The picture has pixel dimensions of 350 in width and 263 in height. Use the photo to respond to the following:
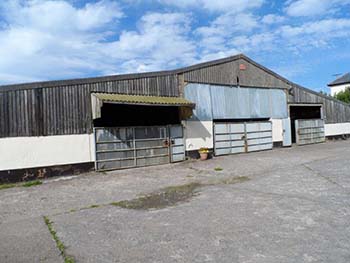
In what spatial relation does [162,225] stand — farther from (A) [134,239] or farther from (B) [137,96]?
(B) [137,96]

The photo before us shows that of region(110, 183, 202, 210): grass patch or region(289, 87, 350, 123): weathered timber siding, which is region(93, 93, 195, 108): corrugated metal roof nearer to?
region(110, 183, 202, 210): grass patch

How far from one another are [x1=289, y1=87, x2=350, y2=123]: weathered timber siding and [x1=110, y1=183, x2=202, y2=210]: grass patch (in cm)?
1417

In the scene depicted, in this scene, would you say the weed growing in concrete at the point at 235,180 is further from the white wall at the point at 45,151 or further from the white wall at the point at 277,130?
the white wall at the point at 277,130

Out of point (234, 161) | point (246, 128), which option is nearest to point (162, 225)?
point (234, 161)

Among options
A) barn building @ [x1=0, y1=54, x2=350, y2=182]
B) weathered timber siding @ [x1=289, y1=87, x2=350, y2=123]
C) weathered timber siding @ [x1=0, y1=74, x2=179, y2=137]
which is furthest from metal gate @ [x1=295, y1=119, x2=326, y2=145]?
weathered timber siding @ [x1=0, y1=74, x2=179, y2=137]

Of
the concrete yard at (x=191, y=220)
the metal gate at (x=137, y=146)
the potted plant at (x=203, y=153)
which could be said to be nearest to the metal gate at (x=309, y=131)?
the potted plant at (x=203, y=153)

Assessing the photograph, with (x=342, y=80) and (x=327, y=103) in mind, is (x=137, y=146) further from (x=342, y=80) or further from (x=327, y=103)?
(x=342, y=80)

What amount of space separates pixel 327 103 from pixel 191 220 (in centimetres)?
2078

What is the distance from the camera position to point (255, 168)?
11.6 meters

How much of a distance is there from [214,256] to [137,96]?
32.4 feet

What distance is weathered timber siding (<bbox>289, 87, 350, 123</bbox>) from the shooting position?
2042 cm

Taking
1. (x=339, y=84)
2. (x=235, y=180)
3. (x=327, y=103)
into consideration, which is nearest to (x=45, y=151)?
(x=235, y=180)

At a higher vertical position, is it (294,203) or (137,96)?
(137,96)

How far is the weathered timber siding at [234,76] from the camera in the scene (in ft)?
50.6
